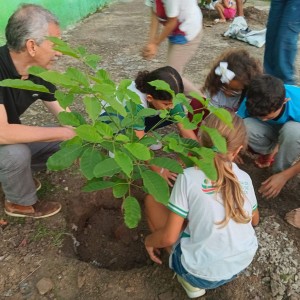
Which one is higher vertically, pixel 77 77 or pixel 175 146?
pixel 77 77

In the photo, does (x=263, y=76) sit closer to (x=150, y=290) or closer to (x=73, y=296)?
(x=150, y=290)

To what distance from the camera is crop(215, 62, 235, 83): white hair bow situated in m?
2.17

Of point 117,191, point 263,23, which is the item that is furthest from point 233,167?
point 263,23

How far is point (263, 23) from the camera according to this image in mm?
6078

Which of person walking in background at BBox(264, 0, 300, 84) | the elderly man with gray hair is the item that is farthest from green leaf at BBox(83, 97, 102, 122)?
person walking in background at BBox(264, 0, 300, 84)

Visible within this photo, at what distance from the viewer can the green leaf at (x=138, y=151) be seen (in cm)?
103

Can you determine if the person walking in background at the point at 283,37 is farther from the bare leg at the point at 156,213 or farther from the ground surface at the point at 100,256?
the bare leg at the point at 156,213

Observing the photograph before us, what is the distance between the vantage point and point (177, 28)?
2.43m

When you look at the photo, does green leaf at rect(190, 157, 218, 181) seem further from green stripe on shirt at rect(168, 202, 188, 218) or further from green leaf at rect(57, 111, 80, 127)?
green leaf at rect(57, 111, 80, 127)

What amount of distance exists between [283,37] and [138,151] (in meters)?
2.03

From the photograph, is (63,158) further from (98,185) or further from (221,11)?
(221,11)

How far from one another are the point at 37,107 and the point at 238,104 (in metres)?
1.74

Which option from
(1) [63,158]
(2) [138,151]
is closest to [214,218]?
(2) [138,151]

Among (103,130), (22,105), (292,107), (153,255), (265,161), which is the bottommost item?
(265,161)
